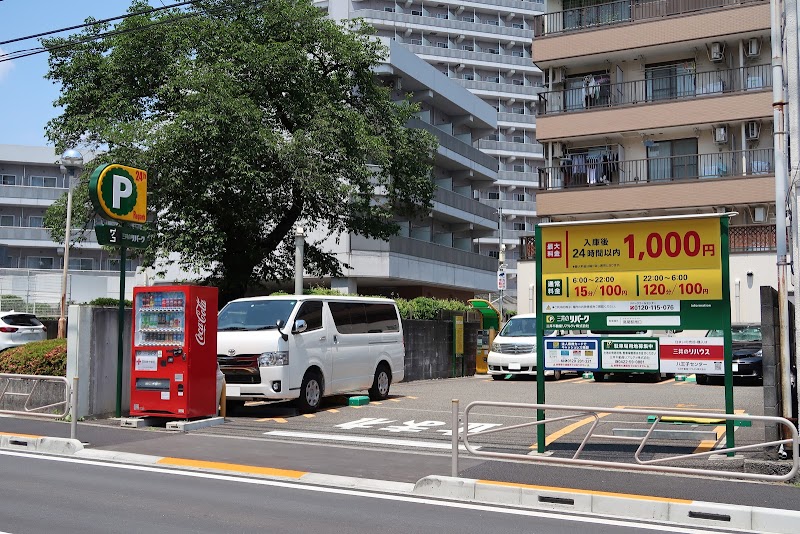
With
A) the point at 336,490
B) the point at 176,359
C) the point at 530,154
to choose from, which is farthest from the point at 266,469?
the point at 530,154

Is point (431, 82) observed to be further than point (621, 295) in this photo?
Yes

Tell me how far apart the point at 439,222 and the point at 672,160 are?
20.1 meters

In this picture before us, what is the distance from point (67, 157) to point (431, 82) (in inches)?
955

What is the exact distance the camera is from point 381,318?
18.6 meters

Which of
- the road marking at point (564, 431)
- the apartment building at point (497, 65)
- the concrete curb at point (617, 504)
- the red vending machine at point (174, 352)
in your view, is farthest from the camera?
the apartment building at point (497, 65)

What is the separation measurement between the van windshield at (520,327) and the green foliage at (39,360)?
1355 cm

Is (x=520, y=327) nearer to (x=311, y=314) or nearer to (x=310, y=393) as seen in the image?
(x=311, y=314)

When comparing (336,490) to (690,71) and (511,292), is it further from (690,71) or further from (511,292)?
(511,292)

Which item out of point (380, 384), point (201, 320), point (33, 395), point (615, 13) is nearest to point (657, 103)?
point (615, 13)

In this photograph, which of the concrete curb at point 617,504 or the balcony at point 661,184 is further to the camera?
the balcony at point 661,184

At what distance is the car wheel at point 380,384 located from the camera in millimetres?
18375

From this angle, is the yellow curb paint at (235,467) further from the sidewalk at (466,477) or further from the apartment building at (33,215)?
the apartment building at (33,215)

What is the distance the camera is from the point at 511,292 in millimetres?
81812

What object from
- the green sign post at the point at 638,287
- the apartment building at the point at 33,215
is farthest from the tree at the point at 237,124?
the apartment building at the point at 33,215
